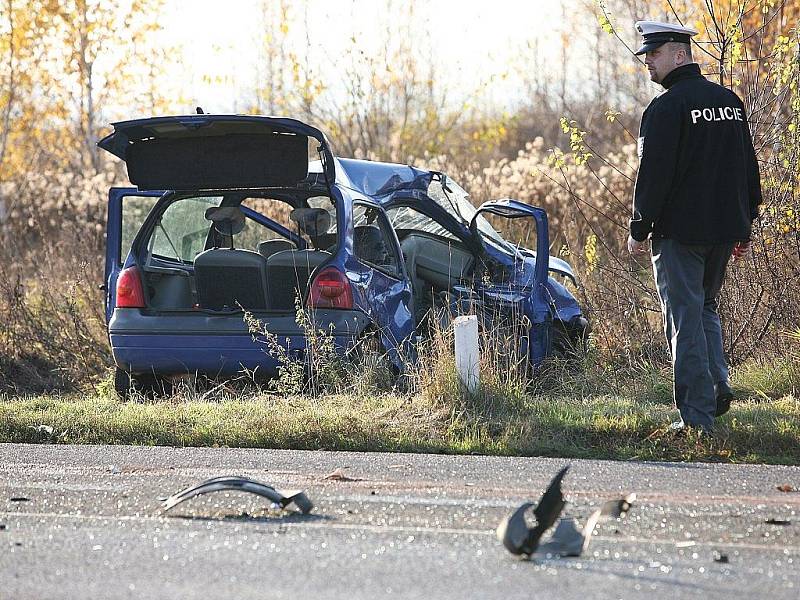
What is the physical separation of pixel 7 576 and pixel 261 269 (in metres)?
5.03

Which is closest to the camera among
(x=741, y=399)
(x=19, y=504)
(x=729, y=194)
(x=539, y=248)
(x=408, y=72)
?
(x=19, y=504)

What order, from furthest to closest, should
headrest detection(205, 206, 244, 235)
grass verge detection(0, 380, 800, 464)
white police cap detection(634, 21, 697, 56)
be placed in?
headrest detection(205, 206, 244, 235) < grass verge detection(0, 380, 800, 464) < white police cap detection(634, 21, 697, 56)

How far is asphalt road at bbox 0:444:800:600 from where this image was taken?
4.54m

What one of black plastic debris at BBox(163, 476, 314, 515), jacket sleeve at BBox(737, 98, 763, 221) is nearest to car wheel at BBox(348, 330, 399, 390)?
jacket sleeve at BBox(737, 98, 763, 221)

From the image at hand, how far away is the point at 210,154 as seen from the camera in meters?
9.55

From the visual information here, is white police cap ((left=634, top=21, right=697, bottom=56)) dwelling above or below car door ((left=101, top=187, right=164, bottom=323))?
above

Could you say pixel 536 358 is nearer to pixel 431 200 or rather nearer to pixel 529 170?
pixel 431 200

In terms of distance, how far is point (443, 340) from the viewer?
8.77m

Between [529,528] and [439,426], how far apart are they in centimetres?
312

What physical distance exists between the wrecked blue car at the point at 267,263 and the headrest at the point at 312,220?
0.01m

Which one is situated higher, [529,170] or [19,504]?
[529,170]

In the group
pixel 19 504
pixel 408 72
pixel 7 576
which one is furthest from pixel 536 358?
pixel 408 72

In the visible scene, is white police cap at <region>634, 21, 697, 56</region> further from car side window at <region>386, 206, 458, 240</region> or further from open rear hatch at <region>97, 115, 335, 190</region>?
car side window at <region>386, 206, 458, 240</region>

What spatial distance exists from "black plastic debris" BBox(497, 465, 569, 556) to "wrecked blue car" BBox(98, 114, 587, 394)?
436 centimetres
